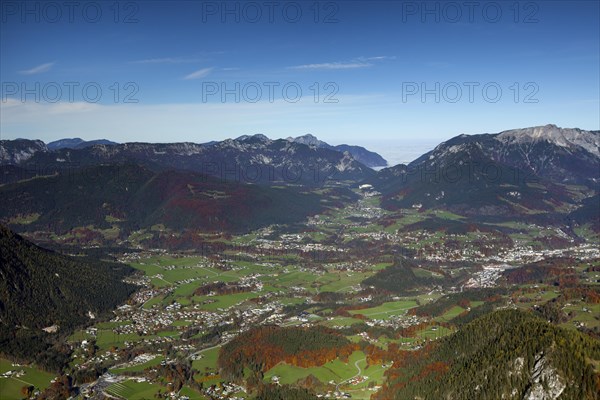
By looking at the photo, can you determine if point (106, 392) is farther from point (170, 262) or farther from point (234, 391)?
point (170, 262)

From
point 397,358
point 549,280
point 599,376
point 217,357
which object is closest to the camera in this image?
point 599,376

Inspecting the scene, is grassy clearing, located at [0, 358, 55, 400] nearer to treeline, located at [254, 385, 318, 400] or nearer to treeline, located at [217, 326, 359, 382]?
treeline, located at [217, 326, 359, 382]

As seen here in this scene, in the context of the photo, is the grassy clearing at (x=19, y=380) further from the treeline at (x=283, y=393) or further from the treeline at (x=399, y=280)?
the treeline at (x=399, y=280)

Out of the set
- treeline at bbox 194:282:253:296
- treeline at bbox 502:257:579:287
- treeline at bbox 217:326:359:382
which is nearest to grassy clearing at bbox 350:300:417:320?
treeline at bbox 217:326:359:382

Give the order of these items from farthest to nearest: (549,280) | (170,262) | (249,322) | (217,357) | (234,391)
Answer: (170,262) → (549,280) → (249,322) → (217,357) → (234,391)

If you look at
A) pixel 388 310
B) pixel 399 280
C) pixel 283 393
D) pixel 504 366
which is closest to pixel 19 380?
pixel 283 393

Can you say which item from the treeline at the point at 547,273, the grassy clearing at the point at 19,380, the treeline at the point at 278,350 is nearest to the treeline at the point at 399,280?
the treeline at the point at 547,273

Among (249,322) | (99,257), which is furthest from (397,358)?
(99,257)
